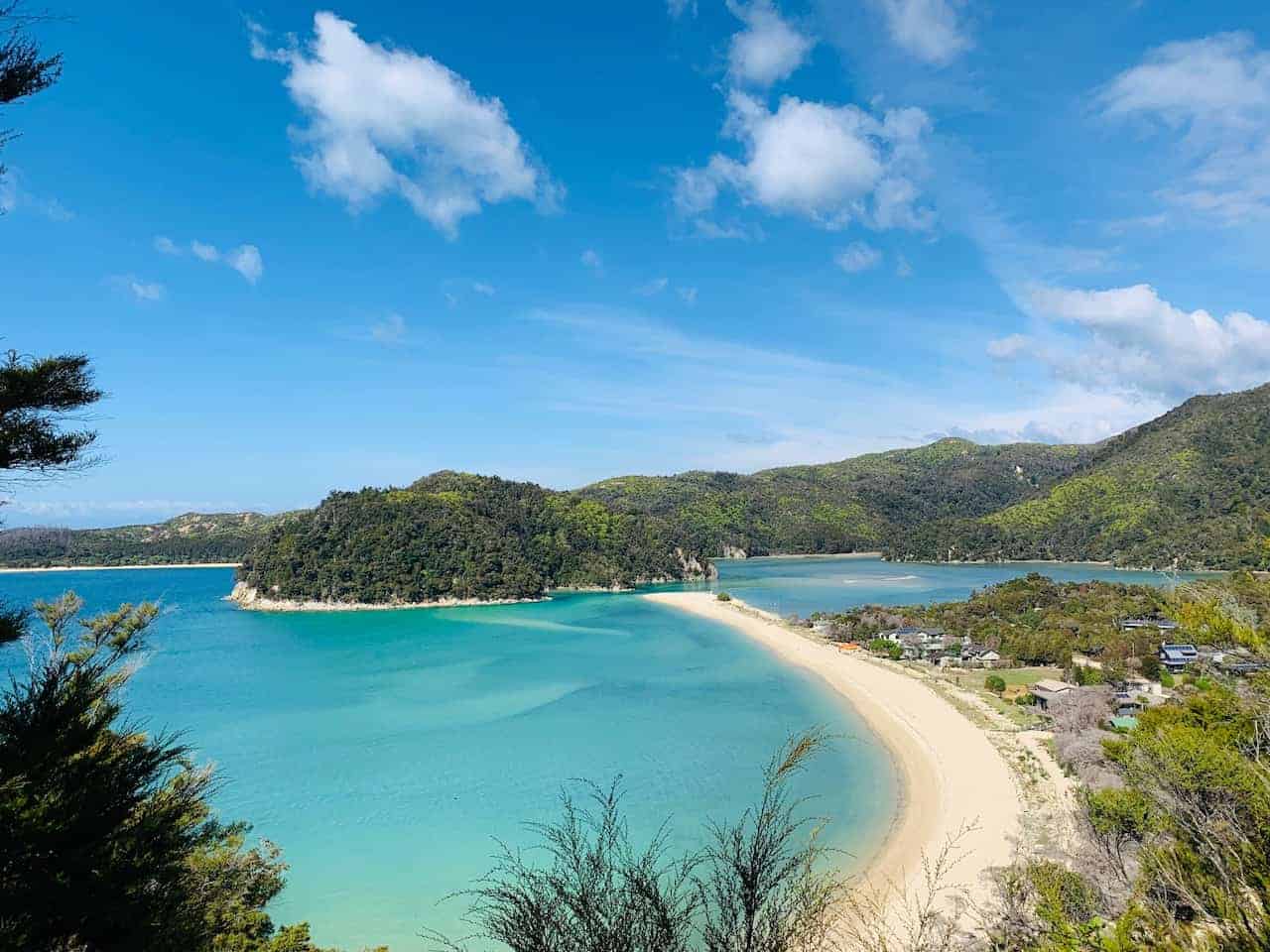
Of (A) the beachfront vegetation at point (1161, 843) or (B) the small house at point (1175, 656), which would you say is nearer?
(A) the beachfront vegetation at point (1161, 843)

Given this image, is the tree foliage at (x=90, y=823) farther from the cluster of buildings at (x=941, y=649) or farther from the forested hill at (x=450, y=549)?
the forested hill at (x=450, y=549)

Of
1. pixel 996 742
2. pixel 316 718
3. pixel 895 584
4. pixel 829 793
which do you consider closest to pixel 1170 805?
pixel 829 793

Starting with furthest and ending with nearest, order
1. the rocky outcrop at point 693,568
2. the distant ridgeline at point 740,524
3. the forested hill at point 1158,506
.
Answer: the rocky outcrop at point 693,568
the forested hill at point 1158,506
the distant ridgeline at point 740,524

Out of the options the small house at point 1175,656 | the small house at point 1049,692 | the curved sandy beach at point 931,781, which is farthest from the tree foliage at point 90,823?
the small house at point 1175,656

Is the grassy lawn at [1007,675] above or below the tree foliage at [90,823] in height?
below

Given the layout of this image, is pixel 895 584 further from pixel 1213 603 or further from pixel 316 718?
pixel 1213 603

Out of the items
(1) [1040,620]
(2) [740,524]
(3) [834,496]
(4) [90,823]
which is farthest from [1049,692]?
(3) [834,496]
